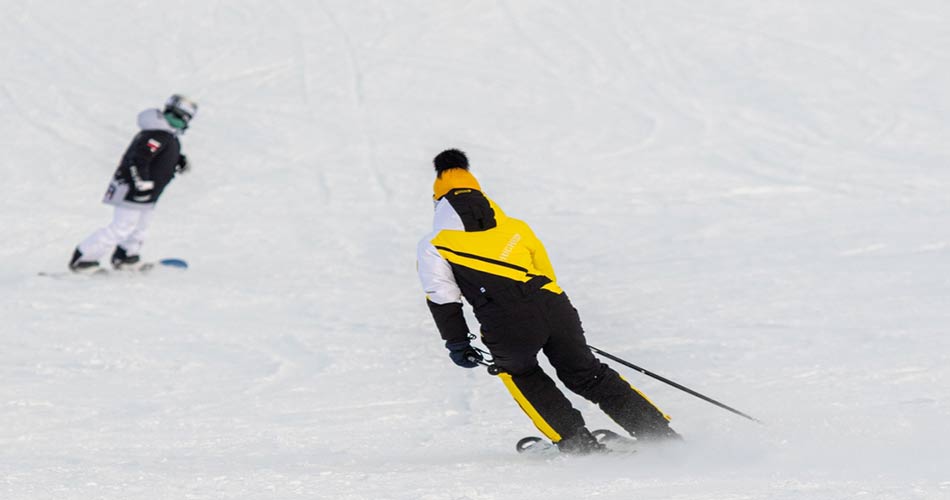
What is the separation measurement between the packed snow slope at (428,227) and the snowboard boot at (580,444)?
0.25 feet

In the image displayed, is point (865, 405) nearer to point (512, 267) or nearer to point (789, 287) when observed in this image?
point (512, 267)

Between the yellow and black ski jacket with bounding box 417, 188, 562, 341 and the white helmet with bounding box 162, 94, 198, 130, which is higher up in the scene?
the white helmet with bounding box 162, 94, 198, 130

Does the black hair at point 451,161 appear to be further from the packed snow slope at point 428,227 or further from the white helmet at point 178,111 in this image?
the white helmet at point 178,111

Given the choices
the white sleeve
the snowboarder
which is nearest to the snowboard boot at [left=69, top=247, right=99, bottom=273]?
the snowboarder

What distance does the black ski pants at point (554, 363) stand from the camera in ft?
15.9

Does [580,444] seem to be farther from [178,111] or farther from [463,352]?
[178,111]

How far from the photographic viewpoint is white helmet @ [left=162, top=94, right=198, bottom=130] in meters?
9.84

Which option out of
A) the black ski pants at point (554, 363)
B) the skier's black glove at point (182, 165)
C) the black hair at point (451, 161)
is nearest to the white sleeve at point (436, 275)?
the black ski pants at point (554, 363)

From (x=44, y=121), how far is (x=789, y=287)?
11.5 m

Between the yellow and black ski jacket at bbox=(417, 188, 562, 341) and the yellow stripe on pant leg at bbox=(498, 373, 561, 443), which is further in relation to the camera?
the yellow stripe on pant leg at bbox=(498, 373, 561, 443)

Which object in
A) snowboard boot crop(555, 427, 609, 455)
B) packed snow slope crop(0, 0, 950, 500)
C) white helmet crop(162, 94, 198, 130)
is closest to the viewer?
snowboard boot crop(555, 427, 609, 455)

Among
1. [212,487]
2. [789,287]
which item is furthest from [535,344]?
[789,287]

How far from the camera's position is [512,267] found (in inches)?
191

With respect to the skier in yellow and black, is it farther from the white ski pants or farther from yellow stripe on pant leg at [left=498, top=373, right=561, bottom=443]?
Result: the white ski pants
